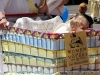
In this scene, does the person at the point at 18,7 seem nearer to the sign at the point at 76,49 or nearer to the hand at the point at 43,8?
the hand at the point at 43,8

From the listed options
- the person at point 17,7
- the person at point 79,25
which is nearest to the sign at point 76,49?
the person at point 79,25

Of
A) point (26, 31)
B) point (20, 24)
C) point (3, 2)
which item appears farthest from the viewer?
point (3, 2)

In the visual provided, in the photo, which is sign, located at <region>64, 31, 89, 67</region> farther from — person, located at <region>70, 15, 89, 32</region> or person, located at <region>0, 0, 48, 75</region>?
person, located at <region>0, 0, 48, 75</region>

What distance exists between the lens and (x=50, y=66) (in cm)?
275

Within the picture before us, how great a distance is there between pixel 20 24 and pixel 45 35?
0.44m

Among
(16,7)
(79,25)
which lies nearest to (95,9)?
(16,7)

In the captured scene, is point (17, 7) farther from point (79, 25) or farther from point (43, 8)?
point (79, 25)

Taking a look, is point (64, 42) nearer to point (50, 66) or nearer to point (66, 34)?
point (66, 34)

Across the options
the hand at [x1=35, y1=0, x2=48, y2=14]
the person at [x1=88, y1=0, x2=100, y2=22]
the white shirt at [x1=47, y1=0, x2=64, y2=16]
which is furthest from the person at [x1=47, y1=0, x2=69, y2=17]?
the person at [x1=88, y1=0, x2=100, y2=22]

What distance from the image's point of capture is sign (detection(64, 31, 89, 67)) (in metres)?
2.70

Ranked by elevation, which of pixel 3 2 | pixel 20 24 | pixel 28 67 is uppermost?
pixel 3 2

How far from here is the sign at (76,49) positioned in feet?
8.87

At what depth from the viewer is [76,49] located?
2.74 meters

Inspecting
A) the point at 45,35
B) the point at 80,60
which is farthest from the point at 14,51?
the point at 80,60
